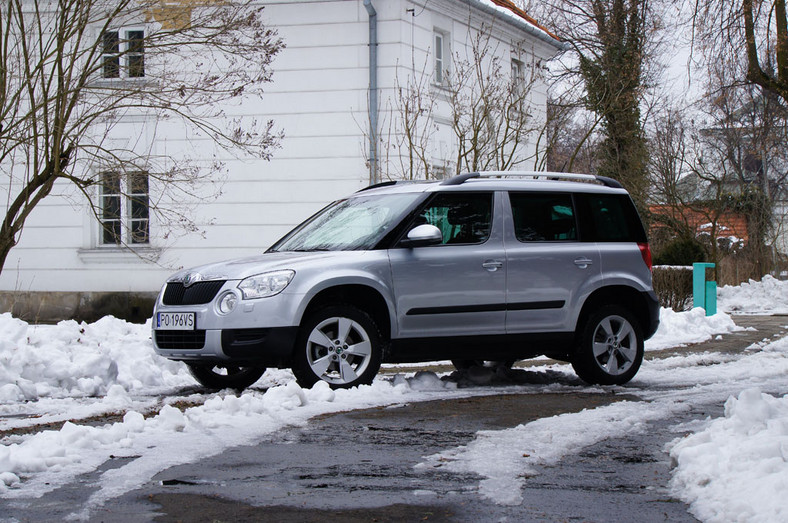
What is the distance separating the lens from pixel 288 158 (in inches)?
803

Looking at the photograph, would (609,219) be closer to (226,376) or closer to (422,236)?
(422,236)

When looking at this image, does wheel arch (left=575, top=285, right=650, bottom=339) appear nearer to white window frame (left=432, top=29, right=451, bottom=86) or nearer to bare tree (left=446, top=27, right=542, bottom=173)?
bare tree (left=446, top=27, right=542, bottom=173)

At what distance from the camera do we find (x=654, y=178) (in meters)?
34.1

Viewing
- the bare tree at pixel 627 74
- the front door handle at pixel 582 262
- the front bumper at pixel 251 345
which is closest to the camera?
the front bumper at pixel 251 345

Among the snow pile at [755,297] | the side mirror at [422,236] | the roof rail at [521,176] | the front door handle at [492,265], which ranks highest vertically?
the roof rail at [521,176]

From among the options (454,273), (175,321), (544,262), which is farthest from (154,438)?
(544,262)

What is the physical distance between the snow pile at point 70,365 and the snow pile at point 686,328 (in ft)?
24.4

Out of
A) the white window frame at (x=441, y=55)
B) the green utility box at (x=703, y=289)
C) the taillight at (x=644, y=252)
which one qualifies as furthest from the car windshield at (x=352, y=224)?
the green utility box at (x=703, y=289)

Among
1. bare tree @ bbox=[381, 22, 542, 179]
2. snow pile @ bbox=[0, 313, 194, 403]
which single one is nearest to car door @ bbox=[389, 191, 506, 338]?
snow pile @ bbox=[0, 313, 194, 403]

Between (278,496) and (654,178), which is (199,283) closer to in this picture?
(278,496)

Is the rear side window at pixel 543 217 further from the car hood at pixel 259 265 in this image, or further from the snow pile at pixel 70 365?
the snow pile at pixel 70 365

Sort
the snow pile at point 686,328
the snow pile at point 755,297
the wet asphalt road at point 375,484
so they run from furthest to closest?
the snow pile at point 755,297, the snow pile at point 686,328, the wet asphalt road at point 375,484

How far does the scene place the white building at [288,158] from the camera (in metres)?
20.0

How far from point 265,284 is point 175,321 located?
910 millimetres
